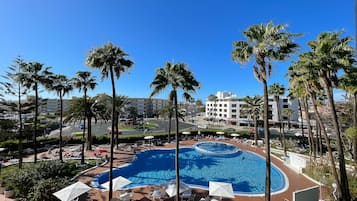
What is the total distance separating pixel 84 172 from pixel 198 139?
81.3 ft

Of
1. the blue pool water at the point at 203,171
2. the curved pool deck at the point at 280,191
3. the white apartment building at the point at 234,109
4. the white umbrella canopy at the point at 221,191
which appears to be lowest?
the blue pool water at the point at 203,171

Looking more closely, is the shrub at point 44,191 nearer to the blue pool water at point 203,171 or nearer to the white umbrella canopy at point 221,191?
the blue pool water at point 203,171

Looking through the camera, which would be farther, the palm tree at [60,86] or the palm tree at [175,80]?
the palm tree at [60,86]

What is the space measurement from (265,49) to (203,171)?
52.3 feet

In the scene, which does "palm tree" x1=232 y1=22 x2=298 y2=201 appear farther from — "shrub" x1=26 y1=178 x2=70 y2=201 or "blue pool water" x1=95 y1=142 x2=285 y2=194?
"shrub" x1=26 y1=178 x2=70 y2=201

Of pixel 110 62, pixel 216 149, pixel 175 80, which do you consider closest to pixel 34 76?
pixel 110 62

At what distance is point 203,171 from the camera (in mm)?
20781

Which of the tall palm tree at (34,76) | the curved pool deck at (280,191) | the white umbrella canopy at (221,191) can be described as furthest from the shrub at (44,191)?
the white umbrella canopy at (221,191)

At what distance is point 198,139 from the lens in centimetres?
3931

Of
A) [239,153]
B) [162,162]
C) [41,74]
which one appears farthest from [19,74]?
[239,153]

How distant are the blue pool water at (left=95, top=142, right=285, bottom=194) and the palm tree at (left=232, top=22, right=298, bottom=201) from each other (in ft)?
29.5

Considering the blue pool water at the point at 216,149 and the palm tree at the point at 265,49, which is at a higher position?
the palm tree at the point at 265,49

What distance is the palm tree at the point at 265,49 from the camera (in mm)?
8570

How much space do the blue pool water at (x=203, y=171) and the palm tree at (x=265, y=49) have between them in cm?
898
